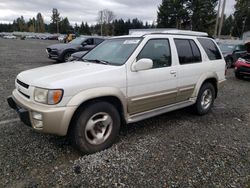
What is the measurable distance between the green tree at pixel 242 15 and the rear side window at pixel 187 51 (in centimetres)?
5425

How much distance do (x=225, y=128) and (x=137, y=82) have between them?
222cm

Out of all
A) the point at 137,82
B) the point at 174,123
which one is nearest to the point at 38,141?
the point at 137,82

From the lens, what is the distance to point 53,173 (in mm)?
2836

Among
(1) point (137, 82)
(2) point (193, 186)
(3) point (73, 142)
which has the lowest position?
(2) point (193, 186)

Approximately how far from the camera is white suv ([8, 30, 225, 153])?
2914mm

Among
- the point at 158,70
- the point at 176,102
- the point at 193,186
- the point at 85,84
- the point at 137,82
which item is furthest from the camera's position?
the point at 176,102

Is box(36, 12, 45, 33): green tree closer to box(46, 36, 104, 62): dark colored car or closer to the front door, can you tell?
box(46, 36, 104, 62): dark colored car

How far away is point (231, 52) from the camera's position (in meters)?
14.4

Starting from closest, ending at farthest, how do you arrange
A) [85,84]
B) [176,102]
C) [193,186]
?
[193,186] < [85,84] < [176,102]

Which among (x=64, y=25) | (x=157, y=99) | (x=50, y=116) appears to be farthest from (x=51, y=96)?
(x=64, y=25)

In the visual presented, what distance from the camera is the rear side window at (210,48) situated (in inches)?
197

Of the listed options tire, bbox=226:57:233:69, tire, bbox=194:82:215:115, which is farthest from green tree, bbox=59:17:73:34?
tire, bbox=194:82:215:115

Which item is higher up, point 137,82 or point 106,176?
point 137,82

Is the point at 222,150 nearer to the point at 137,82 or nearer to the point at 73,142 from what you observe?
the point at 137,82
